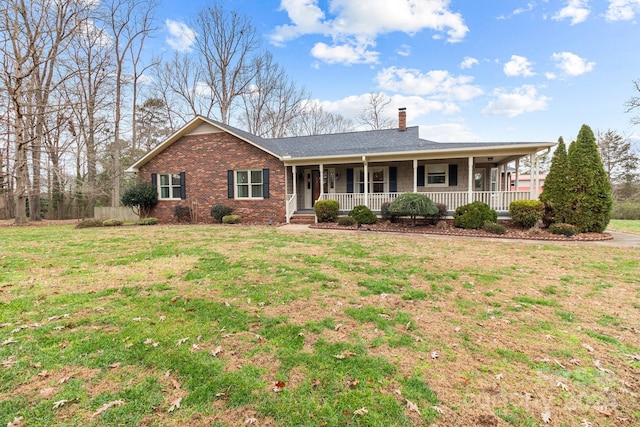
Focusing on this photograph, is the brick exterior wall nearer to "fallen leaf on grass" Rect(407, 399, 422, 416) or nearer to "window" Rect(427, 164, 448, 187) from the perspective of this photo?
"window" Rect(427, 164, 448, 187)

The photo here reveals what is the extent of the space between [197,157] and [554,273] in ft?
49.7

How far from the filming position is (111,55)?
22.1 m

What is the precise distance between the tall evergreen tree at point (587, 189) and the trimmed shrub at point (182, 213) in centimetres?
1617

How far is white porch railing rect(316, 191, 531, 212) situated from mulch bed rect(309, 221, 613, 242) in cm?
116

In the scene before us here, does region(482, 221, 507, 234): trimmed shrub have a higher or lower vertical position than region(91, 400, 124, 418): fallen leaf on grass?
higher

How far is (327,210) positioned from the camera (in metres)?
13.1

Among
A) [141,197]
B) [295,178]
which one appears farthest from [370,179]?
[141,197]

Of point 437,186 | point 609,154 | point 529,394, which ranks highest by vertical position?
point 609,154

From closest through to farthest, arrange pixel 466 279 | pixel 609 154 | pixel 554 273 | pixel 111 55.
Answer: pixel 466 279 < pixel 554 273 < pixel 111 55 < pixel 609 154

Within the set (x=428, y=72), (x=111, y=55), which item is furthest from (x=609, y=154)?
(x=111, y=55)

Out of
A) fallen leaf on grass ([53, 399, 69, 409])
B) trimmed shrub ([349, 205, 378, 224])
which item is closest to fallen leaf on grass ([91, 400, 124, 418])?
fallen leaf on grass ([53, 399, 69, 409])

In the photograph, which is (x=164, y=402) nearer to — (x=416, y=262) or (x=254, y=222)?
(x=416, y=262)

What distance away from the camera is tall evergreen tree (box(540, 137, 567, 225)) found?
10477 millimetres

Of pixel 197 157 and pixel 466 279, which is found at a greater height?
pixel 197 157
